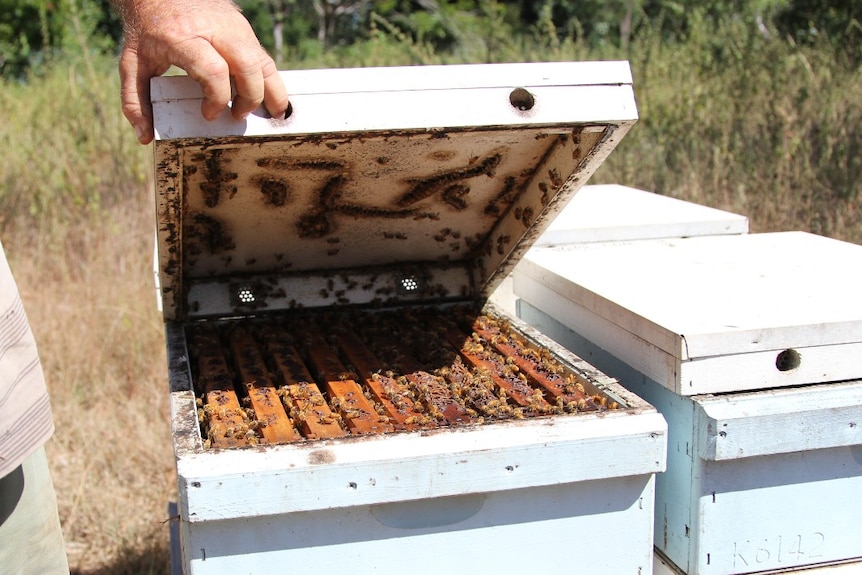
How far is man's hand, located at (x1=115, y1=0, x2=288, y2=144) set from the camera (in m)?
1.12

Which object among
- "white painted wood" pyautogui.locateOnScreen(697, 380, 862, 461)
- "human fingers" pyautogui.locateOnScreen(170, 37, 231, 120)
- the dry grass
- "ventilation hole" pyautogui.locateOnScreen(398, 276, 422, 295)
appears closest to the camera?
"human fingers" pyautogui.locateOnScreen(170, 37, 231, 120)

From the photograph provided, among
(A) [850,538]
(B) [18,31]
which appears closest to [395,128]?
(A) [850,538]

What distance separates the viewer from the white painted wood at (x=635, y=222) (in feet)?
6.93

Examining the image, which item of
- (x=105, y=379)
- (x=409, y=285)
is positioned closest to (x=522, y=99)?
(x=409, y=285)

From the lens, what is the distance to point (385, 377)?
170cm

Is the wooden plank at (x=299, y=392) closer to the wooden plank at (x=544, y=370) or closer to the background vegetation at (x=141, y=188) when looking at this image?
the wooden plank at (x=544, y=370)

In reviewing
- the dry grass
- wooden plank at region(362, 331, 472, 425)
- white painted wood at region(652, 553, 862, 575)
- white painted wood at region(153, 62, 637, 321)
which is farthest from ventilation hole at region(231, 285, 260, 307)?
the dry grass

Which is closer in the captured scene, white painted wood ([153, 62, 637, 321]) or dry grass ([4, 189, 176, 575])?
white painted wood ([153, 62, 637, 321])

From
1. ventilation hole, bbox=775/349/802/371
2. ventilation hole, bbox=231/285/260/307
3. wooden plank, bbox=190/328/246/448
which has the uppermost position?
ventilation hole, bbox=231/285/260/307

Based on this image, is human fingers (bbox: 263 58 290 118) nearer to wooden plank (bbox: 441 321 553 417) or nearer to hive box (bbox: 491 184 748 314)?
wooden plank (bbox: 441 321 553 417)

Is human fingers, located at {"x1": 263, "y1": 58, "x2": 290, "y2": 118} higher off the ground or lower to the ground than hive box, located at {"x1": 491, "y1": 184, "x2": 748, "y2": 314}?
higher

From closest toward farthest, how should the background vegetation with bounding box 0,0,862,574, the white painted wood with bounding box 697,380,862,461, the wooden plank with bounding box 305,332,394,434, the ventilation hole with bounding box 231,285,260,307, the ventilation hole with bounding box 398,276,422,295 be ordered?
the white painted wood with bounding box 697,380,862,461 < the wooden plank with bounding box 305,332,394,434 < the ventilation hole with bounding box 231,285,260,307 < the ventilation hole with bounding box 398,276,422,295 < the background vegetation with bounding box 0,0,862,574

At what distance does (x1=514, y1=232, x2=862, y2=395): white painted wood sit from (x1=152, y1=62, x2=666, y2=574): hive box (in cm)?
12

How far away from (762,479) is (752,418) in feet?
0.44
